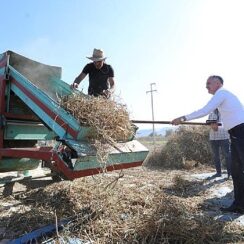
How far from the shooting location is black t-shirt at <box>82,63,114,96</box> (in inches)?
248

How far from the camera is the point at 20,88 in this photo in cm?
528

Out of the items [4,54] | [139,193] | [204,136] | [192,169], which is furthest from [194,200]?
[204,136]

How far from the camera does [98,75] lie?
6352 mm

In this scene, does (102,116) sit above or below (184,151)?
above

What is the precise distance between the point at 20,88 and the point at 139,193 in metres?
2.28

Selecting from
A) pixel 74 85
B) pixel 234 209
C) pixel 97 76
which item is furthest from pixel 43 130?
pixel 234 209

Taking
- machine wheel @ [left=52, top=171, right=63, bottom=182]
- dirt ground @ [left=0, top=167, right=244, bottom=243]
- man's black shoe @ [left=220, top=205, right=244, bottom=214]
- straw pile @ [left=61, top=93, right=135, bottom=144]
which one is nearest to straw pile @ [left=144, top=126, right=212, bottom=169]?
dirt ground @ [left=0, top=167, right=244, bottom=243]

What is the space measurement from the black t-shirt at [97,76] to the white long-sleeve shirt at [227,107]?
5.96 ft

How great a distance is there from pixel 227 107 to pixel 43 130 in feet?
9.80

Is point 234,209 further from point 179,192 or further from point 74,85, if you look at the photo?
point 74,85

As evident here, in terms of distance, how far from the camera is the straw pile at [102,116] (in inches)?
184

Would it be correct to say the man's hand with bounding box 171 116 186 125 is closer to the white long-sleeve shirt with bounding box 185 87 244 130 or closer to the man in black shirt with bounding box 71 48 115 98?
the white long-sleeve shirt with bounding box 185 87 244 130

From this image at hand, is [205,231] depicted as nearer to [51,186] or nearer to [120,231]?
[120,231]

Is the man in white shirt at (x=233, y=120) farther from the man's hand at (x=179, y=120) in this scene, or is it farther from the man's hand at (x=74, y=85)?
the man's hand at (x=74, y=85)
